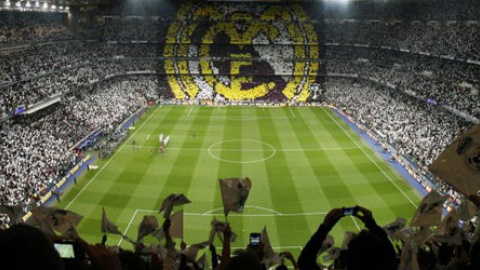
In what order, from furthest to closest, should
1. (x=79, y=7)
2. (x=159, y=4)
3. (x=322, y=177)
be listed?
1. (x=159, y=4)
2. (x=79, y=7)
3. (x=322, y=177)

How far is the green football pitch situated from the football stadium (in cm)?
19

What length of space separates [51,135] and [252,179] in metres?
20.0

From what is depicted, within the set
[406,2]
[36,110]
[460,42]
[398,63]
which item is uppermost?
[406,2]

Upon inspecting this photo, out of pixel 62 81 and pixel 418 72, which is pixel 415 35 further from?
pixel 62 81

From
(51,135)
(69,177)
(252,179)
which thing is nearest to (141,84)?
(51,135)

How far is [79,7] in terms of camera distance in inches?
2724

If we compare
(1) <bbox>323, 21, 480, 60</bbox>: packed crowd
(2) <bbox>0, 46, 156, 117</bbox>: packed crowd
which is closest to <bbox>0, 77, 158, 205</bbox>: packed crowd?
(2) <bbox>0, 46, 156, 117</bbox>: packed crowd

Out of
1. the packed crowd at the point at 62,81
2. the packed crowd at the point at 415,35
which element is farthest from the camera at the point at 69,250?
the packed crowd at the point at 415,35

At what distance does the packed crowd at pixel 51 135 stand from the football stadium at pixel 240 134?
0.60ft

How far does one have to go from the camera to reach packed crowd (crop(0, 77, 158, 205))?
29203mm

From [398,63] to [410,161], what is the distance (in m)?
27.8

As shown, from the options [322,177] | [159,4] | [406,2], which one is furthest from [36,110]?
[406,2]

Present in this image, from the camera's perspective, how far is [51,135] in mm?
39188

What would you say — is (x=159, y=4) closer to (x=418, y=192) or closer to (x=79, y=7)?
(x=79, y=7)
